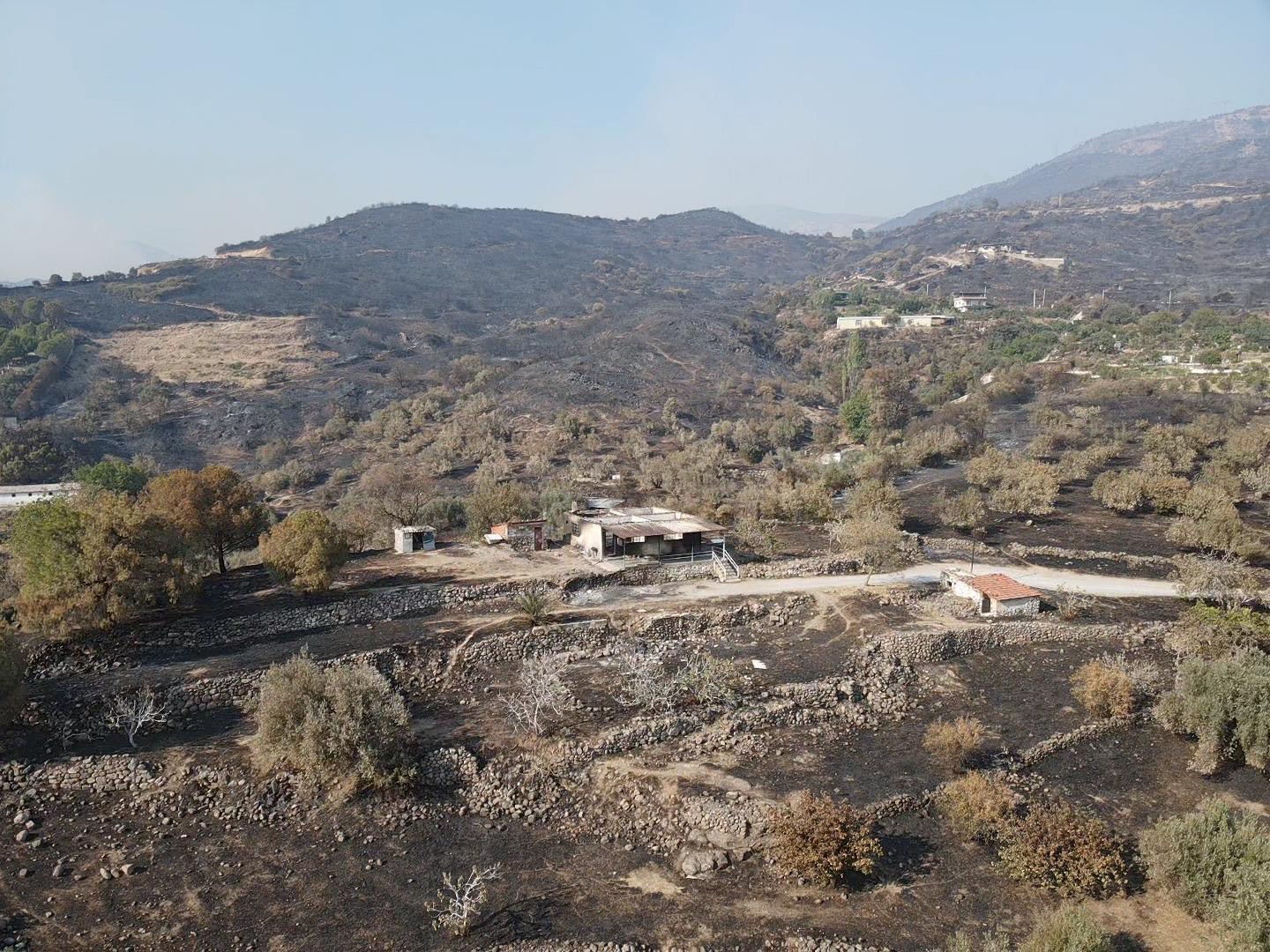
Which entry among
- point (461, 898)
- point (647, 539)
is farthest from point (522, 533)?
point (461, 898)

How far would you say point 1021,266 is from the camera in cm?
13038

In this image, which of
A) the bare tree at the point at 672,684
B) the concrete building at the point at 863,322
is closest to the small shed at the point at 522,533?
the bare tree at the point at 672,684

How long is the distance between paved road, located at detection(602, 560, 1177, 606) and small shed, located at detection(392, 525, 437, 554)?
29.9 feet

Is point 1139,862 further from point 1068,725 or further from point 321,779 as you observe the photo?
point 321,779

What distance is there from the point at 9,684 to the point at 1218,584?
32.2 meters

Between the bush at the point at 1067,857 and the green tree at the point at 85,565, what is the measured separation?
2152cm

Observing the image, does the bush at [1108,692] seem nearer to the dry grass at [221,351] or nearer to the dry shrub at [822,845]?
the dry shrub at [822,845]

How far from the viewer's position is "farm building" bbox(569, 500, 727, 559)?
95.8ft

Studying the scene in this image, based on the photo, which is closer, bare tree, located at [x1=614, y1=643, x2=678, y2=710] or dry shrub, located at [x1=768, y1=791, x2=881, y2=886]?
dry shrub, located at [x1=768, y1=791, x2=881, y2=886]

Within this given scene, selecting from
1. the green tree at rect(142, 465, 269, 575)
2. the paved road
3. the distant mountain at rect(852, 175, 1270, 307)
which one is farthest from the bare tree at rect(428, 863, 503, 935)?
the distant mountain at rect(852, 175, 1270, 307)

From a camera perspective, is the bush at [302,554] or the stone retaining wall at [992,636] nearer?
the stone retaining wall at [992,636]

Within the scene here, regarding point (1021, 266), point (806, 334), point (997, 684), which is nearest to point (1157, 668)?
point (997, 684)

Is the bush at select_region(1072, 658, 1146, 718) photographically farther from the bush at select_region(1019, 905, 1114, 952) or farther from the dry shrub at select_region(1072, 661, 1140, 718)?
the bush at select_region(1019, 905, 1114, 952)

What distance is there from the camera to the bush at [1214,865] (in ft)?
35.9
